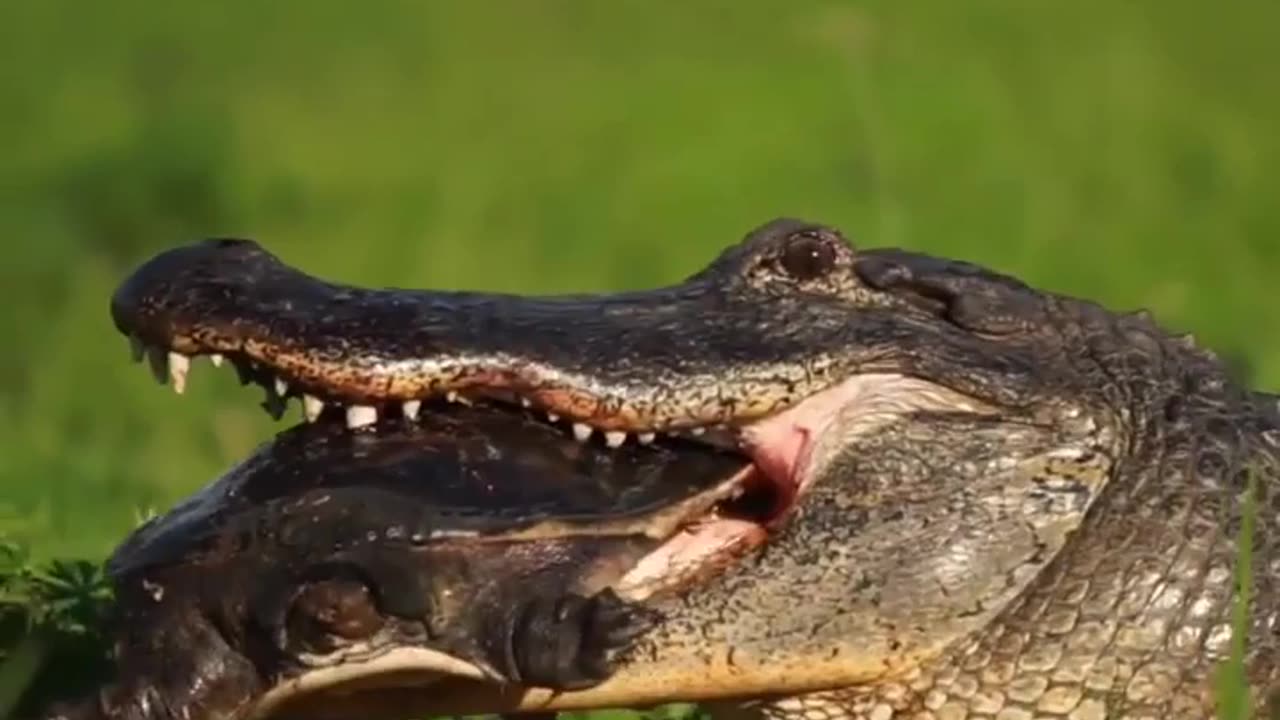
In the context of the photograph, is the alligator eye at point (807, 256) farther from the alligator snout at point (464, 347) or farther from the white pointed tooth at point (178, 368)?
the white pointed tooth at point (178, 368)

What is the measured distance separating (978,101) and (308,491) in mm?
15143

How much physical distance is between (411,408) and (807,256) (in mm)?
700

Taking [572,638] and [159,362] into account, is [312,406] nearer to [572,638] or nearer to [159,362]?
[159,362]

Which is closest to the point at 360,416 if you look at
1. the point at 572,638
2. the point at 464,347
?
the point at 464,347

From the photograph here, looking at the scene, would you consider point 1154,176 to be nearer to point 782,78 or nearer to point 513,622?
point 782,78

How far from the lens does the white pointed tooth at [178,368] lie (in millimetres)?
4074

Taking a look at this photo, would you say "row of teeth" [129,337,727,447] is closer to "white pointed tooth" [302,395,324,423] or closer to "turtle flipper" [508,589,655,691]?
"white pointed tooth" [302,395,324,423]

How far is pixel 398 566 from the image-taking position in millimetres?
3979

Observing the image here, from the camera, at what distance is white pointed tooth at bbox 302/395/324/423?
160 inches

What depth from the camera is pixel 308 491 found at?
13.4 feet

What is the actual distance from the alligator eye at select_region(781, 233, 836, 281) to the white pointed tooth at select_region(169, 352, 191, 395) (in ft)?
2.98

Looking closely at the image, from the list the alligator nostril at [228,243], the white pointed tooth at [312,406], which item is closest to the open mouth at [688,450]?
the white pointed tooth at [312,406]

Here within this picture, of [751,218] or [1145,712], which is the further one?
[751,218]

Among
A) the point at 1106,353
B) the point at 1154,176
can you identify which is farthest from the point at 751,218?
the point at 1106,353
